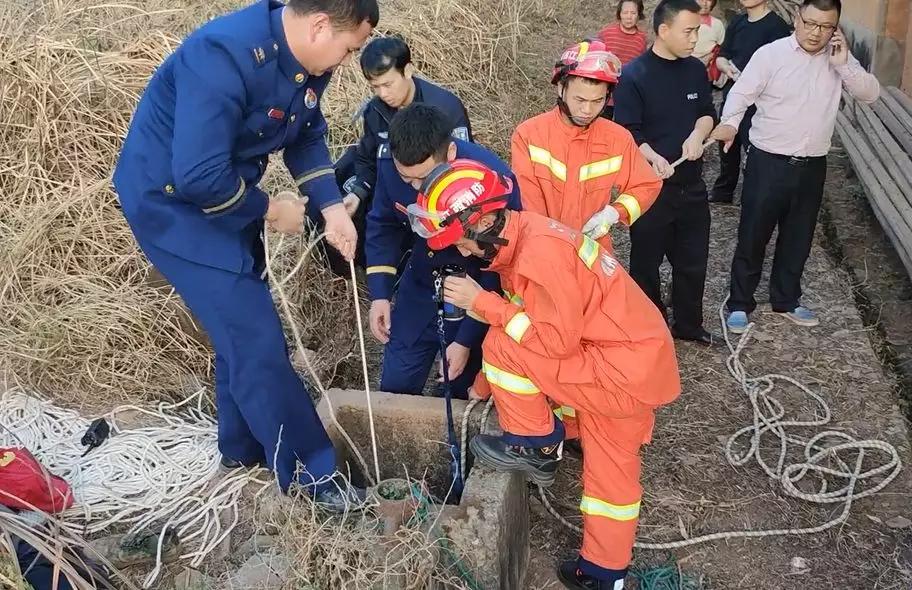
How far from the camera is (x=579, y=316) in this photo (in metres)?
2.50

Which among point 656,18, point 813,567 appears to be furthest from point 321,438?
point 656,18

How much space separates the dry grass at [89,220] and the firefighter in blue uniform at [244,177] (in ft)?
4.40

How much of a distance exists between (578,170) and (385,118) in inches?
37.7

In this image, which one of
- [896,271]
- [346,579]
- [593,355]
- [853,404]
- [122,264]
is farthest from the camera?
[896,271]

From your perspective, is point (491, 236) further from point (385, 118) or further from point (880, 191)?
point (880, 191)

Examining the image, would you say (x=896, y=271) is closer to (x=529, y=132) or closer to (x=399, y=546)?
(x=529, y=132)

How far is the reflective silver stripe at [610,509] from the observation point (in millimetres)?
2674

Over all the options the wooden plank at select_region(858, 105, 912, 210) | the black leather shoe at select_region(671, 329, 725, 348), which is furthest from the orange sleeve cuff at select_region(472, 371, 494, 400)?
the wooden plank at select_region(858, 105, 912, 210)

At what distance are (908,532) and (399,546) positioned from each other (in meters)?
2.06

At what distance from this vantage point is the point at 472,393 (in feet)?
10.1

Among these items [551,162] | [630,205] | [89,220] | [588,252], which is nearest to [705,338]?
[630,205]

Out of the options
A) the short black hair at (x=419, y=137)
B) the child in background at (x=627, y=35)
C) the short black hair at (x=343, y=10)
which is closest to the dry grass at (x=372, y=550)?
the short black hair at (x=419, y=137)

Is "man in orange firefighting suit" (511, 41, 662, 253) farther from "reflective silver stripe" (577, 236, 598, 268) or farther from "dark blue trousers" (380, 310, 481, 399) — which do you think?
"dark blue trousers" (380, 310, 481, 399)

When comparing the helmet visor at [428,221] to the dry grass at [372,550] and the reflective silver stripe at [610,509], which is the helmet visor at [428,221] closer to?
the dry grass at [372,550]
